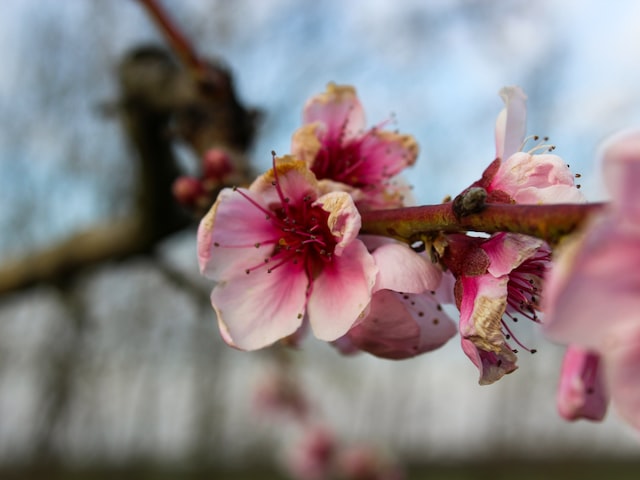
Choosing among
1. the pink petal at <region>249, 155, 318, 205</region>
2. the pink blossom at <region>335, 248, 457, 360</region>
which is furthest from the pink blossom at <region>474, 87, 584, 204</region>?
the pink petal at <region>249, 155, 318, 205</region>

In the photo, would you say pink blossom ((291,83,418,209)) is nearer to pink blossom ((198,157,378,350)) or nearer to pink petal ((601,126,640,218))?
pink blossom ((198,157,378,350))

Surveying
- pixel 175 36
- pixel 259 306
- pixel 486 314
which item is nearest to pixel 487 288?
pixel 486 314

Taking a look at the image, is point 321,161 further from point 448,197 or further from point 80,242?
point 80,242

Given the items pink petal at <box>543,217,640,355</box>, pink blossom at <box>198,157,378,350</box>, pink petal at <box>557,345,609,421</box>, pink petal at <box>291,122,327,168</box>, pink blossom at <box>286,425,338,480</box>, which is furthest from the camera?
pink blossom at <box>286,425,338,480</box>

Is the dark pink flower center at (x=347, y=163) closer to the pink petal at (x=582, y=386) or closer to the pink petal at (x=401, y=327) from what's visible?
the pink petal at (x=401, y=327)

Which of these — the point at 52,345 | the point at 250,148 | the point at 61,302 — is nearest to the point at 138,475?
the point at 52,345

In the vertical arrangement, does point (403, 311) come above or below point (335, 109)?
below

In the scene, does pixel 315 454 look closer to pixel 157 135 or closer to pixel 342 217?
pixel 157 135
